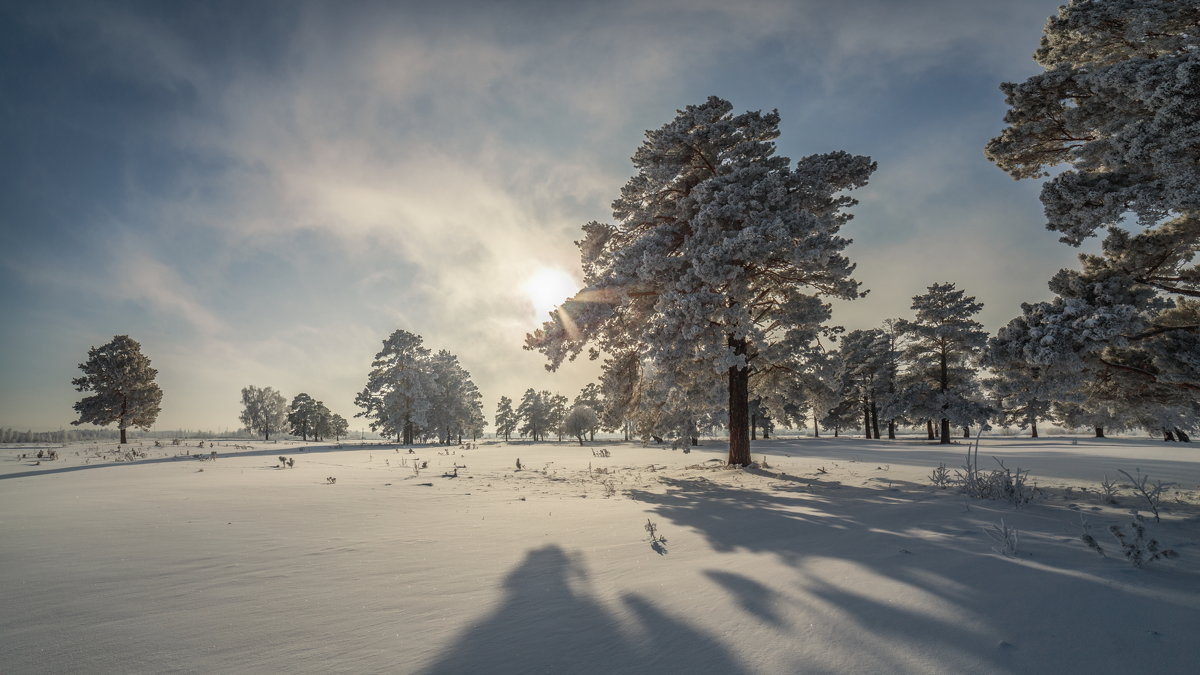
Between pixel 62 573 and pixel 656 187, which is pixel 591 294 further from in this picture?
pixel 62 573

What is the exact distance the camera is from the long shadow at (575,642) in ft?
6.89

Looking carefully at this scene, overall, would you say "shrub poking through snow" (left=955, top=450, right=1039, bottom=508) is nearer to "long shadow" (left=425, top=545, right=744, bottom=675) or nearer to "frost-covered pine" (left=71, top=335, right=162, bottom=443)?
"long shadow" (left=425, top=545, right=744, bottom=675)

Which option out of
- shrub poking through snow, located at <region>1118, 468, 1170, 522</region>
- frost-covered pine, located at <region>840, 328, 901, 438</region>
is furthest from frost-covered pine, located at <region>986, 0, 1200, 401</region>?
→ frost-covered pine, located at <region>840, 328, 901, 438</region>

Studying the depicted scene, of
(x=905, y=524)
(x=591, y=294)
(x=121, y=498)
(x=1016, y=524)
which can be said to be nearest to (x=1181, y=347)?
(x=1016, y=524)

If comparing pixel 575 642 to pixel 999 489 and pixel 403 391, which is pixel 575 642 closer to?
pixel 999 489

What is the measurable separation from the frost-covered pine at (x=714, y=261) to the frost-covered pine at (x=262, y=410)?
106 metres

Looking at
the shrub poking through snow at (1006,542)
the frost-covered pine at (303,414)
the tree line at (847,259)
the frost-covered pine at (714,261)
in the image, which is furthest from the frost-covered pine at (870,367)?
the frost-covered pine at (303,414)

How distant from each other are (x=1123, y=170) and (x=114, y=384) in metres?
59.8

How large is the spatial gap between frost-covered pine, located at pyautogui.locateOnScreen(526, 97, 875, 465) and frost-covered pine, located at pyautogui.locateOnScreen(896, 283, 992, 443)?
25.2 m

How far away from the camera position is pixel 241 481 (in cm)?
1062

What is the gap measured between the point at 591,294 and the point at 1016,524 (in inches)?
369

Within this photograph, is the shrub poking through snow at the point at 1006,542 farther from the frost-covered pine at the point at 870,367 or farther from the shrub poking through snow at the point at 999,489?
the frost-covered pine at the point at 870,367

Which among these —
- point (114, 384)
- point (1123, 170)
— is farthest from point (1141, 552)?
point (114, 384)

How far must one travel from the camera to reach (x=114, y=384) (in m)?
39.5
